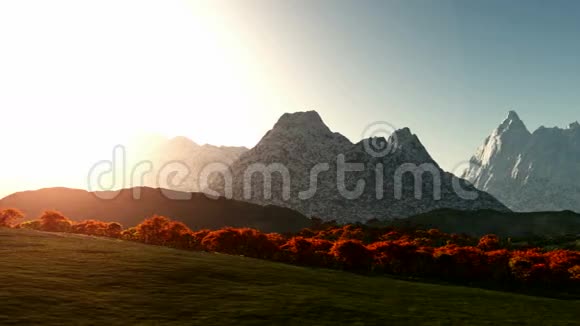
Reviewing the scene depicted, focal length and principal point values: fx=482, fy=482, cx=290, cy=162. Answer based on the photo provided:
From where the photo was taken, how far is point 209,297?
2423 cm

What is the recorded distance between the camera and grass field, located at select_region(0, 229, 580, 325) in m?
19.7

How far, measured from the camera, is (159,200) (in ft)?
560

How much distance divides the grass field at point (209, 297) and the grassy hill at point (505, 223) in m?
135

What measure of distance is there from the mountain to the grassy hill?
152ft

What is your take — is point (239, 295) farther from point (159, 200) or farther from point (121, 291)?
point (159, 200)

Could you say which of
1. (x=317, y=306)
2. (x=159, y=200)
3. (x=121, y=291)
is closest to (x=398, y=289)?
(x=317, y=306)

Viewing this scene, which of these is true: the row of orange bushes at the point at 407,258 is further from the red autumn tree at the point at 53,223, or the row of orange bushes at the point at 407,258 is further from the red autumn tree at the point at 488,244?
the red autumn tree at the point at 488,244

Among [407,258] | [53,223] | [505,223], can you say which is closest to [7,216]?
[53,223]

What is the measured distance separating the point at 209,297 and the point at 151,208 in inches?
5702

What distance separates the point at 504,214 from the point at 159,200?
449 feet

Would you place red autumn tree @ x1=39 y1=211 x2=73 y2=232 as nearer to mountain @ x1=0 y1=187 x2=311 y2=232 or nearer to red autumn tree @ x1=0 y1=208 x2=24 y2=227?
red autumn tree @ x1=0 y1=208 x2=24 y2=227

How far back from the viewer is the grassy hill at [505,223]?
16762 centimetres

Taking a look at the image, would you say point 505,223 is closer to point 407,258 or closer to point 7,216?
point 407,258

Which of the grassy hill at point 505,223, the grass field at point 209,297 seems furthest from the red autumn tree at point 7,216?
the grassy hill at point 505,223
